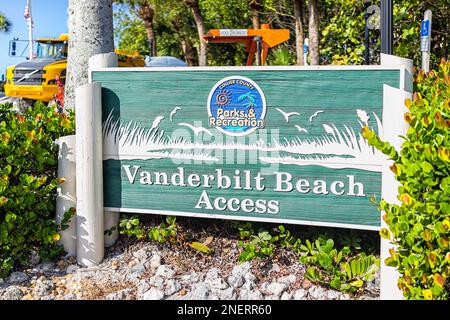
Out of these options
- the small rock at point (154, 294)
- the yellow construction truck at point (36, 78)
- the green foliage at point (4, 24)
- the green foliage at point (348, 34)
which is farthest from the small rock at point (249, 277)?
the green foliage at point (4, 24)

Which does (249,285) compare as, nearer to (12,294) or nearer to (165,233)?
(165,233)

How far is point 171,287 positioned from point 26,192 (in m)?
1.23

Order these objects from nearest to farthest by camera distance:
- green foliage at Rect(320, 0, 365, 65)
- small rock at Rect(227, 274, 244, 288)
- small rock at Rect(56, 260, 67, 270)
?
small rock at Rect(227, 274, 244, 288)
small rock at Rect(56, 260, 67, 270)
green foliage at Rect(320, 0, 365, 65)

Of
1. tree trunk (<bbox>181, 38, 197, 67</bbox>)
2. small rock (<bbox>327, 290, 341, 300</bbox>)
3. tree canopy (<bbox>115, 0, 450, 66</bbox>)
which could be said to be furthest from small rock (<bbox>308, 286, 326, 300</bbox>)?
tree trunk (<bbox>181, 38, 197, 67</bbox>)

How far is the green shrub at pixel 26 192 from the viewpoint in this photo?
4.20 metres

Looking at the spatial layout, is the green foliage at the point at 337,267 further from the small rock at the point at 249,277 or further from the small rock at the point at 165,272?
the small rock at the point at 165,272

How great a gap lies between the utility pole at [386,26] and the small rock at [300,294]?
3.66 m

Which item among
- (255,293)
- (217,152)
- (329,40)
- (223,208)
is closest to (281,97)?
(217,152)

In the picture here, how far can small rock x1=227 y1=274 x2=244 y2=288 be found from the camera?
13.5 feet

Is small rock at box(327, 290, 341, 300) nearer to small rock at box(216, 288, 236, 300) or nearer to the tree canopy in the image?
small rock at box(216, 288, 236, 300)

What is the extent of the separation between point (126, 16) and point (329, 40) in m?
22.5

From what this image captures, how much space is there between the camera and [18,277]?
4.32 m

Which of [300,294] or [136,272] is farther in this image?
[136,272]

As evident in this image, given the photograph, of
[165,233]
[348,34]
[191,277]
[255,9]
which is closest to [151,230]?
[165,233]
